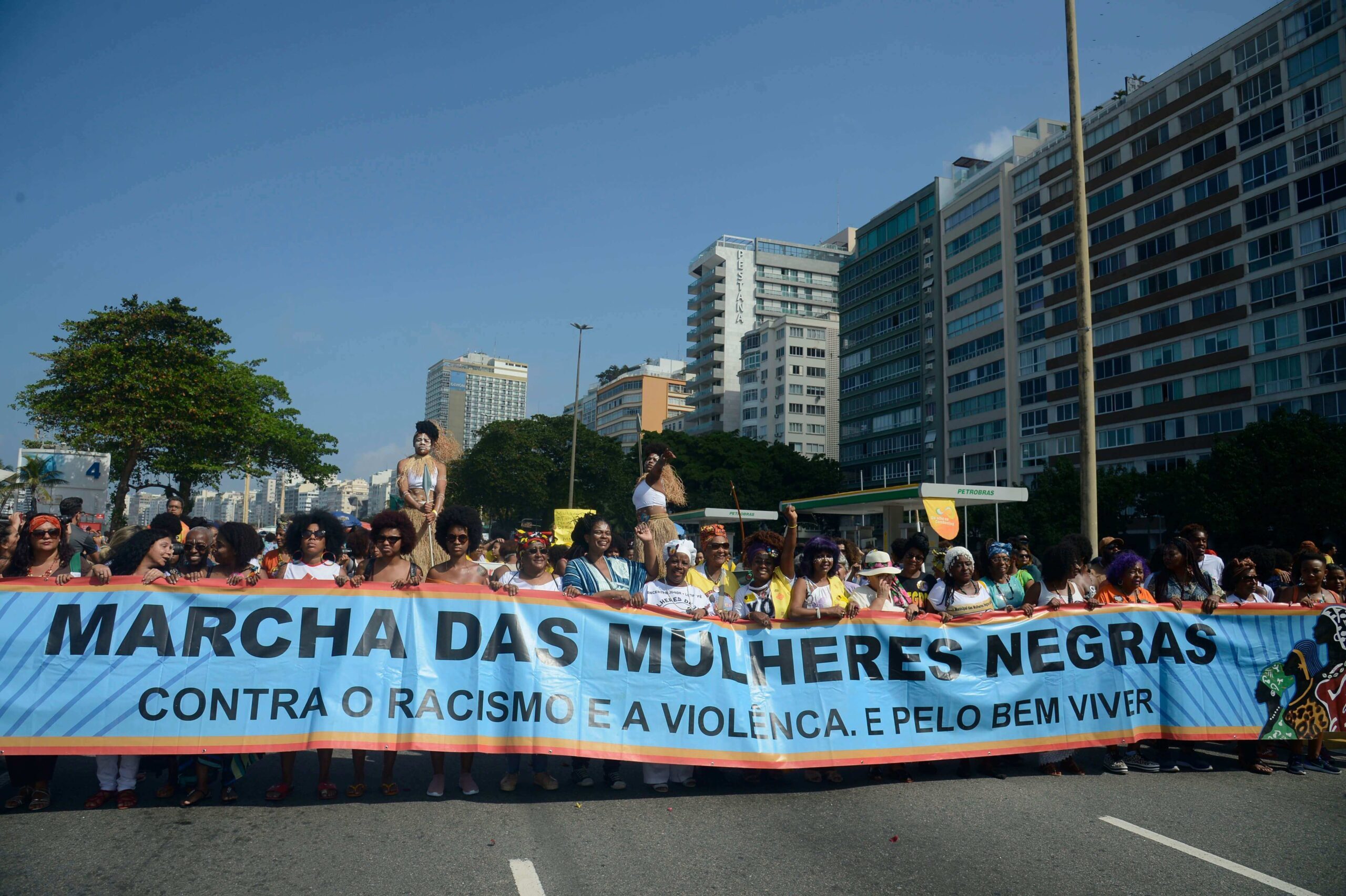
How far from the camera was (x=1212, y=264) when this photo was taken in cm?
5069

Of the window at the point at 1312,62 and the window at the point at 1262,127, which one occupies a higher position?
the window at the point at 1312,62

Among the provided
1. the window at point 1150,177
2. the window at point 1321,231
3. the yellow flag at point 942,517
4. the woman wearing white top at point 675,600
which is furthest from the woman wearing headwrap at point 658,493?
the window at point 1150,177

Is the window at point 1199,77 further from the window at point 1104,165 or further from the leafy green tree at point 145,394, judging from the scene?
the leafy green tree at point 145,394

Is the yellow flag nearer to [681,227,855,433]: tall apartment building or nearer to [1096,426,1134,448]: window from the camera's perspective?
[1096,426,1134,448]: window

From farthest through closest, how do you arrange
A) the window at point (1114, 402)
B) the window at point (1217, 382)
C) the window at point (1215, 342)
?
1. the window at point (1114, 402)
2. the window at point (1215, 342)
3. the window at point (1217, 382)

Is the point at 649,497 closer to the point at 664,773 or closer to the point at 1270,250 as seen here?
the point at 664,773

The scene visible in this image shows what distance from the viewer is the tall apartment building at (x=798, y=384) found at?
9812cm

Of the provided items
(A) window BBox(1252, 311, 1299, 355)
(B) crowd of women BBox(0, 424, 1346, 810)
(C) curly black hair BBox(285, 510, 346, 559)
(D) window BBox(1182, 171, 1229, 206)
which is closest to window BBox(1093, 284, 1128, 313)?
(D) window BBox(1182, 171, 1229, 206)

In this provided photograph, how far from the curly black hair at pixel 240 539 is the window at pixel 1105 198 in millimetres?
59987

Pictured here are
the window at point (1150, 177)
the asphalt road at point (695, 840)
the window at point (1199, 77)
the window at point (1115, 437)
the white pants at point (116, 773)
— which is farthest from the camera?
the window at point (1115, 437)

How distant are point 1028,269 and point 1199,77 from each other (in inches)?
628

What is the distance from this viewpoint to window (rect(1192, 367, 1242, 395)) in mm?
49125

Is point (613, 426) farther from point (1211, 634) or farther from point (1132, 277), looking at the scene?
point (1211, 634)

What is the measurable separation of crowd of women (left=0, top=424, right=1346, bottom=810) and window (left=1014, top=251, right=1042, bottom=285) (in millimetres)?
59219
